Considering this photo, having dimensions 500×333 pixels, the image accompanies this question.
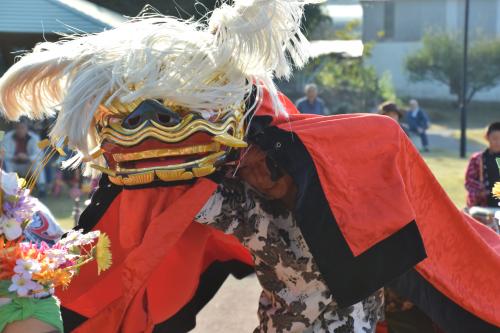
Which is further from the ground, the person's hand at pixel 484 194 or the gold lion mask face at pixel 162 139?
the gold lion mask face at pixel 162 139

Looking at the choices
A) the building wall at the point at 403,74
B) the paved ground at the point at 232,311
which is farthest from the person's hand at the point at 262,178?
the building wall at the point at 403,74

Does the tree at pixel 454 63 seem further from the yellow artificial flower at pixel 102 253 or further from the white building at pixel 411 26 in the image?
the yellow artificial flower at pixel 102 253

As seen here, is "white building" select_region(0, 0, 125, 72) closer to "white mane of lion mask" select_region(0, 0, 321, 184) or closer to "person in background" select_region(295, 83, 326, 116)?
"white mane of lion mask" select_region(0, 0, 321, 184)

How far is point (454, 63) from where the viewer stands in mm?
25047

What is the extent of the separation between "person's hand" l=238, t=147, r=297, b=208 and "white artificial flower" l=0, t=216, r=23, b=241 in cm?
83

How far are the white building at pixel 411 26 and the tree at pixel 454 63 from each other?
0.90 m

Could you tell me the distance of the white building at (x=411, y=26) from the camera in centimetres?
2755

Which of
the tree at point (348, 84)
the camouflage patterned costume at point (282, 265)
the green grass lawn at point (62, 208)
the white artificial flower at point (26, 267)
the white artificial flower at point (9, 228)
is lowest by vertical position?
the tree at point (348, 84)

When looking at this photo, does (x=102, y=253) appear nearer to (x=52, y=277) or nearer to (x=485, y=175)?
(x=52, y=277)

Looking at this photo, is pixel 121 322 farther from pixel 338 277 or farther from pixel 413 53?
pixel 413 53

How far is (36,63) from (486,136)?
12.2 ft

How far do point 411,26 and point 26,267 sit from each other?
94.8ft

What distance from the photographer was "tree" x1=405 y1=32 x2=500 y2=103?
24672 mm

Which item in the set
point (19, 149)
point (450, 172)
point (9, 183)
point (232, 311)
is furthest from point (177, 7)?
point (450, 172)
